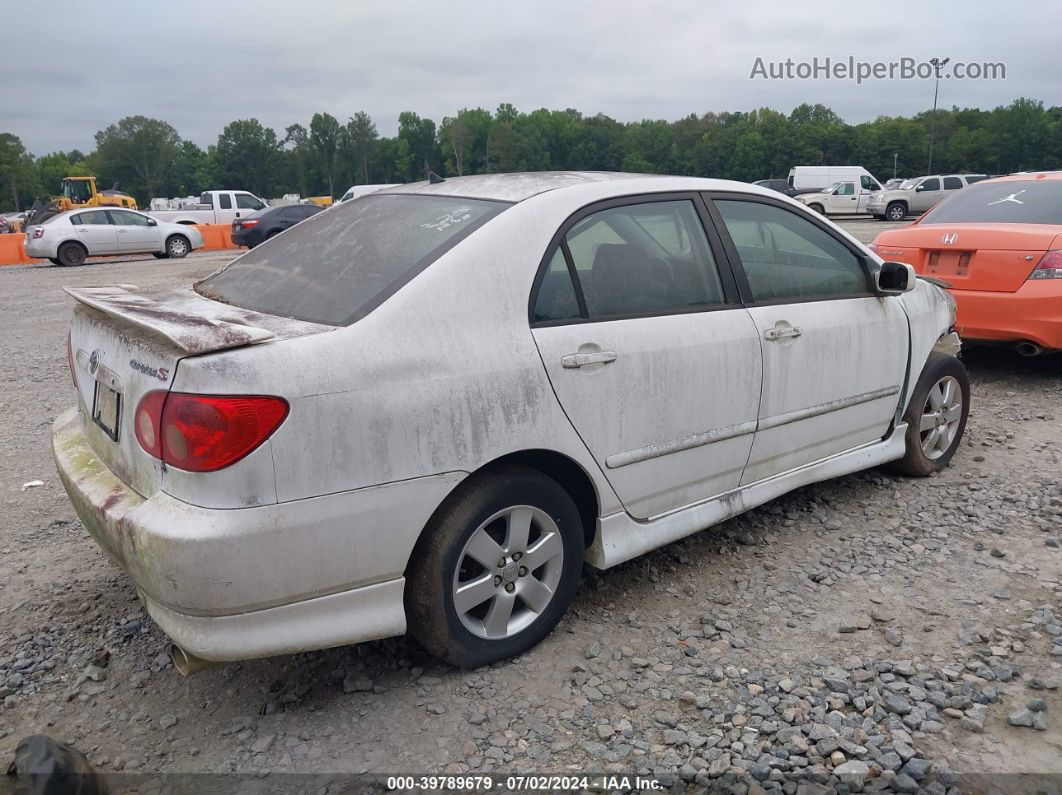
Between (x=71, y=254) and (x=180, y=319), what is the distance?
67.2 ft

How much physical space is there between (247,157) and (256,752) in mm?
120676

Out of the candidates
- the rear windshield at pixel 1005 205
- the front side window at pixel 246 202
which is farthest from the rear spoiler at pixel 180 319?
the front side window at pixel 246 202

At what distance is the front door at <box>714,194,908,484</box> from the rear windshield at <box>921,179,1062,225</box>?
122 inches

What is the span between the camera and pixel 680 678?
9.36 ft

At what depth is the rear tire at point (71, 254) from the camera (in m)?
20.1

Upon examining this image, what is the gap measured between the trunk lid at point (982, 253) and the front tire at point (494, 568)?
4.59m

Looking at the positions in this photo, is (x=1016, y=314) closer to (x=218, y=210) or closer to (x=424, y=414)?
(x=424, y=414)

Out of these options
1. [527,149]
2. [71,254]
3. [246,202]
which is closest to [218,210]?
[246,202]

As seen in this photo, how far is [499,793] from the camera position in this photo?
2.34 meters

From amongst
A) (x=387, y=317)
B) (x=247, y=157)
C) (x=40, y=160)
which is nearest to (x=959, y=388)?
(x=387, y=317)

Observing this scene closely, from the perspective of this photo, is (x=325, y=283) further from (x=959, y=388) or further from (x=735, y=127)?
(x=735, y=127)

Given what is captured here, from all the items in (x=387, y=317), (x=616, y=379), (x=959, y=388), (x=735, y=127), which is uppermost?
(x=735, y=127)

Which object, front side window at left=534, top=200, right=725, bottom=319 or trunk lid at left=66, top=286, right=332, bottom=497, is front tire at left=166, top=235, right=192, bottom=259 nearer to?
trunk lid at left=66, top=286, right=332, bottom=497

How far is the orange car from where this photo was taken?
5.99 metres
